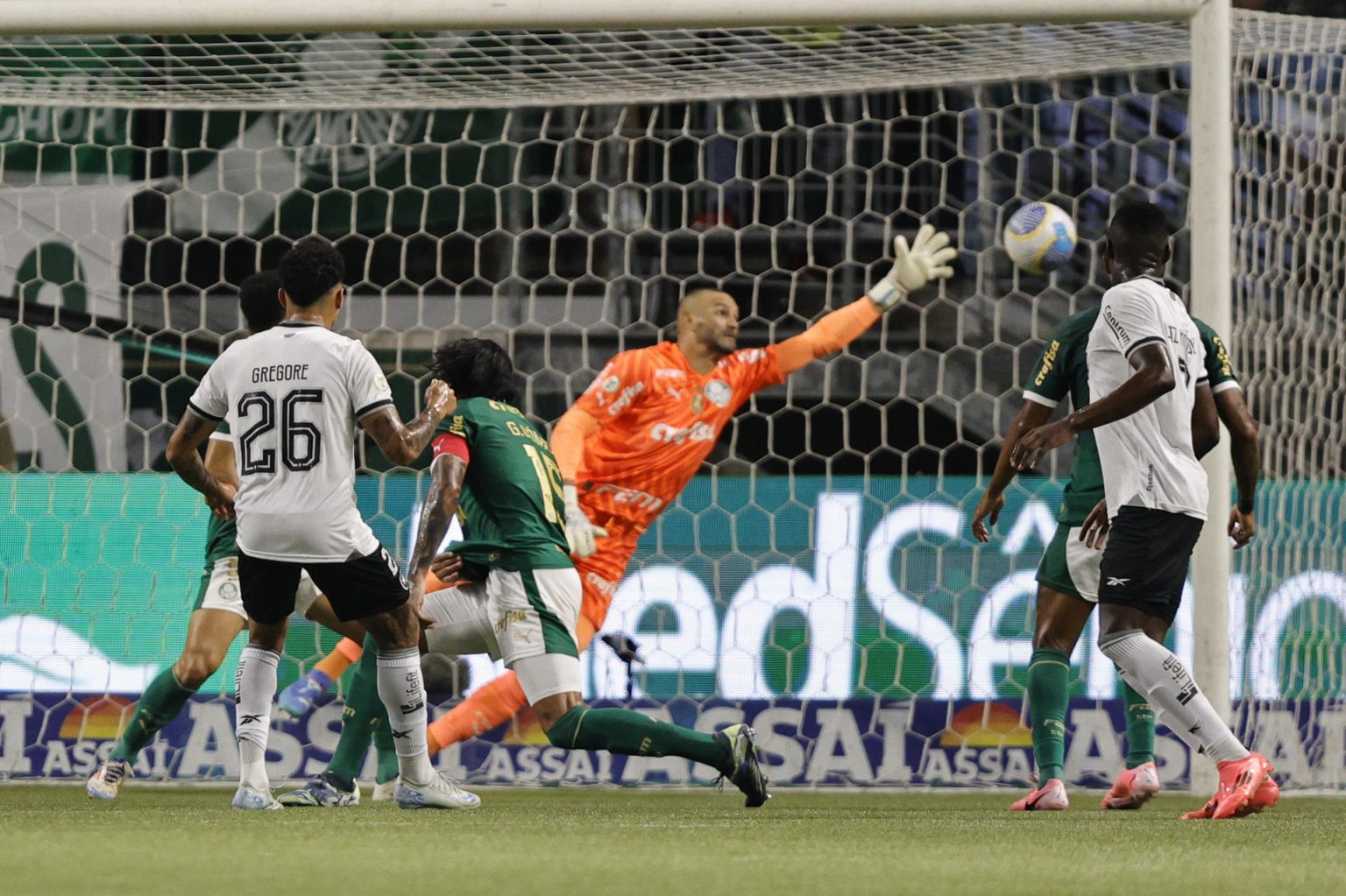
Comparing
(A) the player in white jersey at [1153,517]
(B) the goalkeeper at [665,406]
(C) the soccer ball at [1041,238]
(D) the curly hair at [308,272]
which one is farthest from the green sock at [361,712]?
(C) the soccer ball at [1041,238]

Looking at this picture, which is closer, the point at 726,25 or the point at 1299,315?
the point at 726,25

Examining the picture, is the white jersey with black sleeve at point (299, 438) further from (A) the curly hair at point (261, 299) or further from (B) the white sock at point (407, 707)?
(A) the curly hair at point (261, 299)

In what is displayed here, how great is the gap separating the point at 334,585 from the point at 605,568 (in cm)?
196

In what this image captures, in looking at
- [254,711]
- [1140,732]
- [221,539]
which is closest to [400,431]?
[254,711]

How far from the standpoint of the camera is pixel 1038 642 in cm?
565

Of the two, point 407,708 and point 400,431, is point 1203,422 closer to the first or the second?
point 400,431

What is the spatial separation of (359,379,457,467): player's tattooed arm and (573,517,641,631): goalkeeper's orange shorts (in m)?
1.78

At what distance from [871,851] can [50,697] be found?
14.0 ft

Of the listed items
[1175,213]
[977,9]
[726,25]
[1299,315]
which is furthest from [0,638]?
[1175,213]

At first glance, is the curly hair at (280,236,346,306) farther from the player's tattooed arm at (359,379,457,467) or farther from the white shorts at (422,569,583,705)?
the white shorts at (422,569,583,705)

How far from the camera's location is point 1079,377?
562 centimetres

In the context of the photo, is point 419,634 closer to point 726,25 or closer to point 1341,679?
point 726,25

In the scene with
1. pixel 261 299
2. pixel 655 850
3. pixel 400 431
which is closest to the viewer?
pixel 655 850

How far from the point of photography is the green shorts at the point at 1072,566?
5539 millimetres
